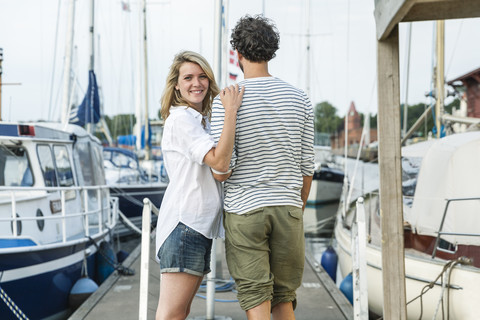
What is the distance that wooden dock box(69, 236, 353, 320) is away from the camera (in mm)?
5270

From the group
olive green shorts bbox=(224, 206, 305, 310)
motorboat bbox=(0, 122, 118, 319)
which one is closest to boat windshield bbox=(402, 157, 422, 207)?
motorboat bbox=(0, 122, 118, 319)

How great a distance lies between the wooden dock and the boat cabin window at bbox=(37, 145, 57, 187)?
6.74ft

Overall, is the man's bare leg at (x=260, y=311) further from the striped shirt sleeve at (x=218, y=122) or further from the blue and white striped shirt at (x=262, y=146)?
the striped shirt sleeve at (x=218, y=122)

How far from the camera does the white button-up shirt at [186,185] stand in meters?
2.53

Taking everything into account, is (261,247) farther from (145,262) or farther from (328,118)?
(328,118)

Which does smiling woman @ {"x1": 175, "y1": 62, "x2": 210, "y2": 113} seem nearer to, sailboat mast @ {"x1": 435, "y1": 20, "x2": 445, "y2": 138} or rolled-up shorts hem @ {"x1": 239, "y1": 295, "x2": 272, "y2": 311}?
rolled-up shorts hem @ {"x1": 239, "y1": 295, "x2": 272, "y2": 311}

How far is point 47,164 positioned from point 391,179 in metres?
6.70

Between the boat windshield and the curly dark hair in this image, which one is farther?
the boat windshield

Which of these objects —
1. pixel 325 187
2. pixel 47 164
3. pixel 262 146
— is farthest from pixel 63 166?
pixel 325 187

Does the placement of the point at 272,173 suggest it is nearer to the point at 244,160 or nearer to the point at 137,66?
the point at 244,160

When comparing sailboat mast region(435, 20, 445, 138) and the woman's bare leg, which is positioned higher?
sailboat mast region(435, 20, 445, 138)

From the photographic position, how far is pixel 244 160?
2.43 metres

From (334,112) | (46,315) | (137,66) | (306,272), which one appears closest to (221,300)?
(306,272)

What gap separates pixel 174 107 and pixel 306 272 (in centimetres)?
523
